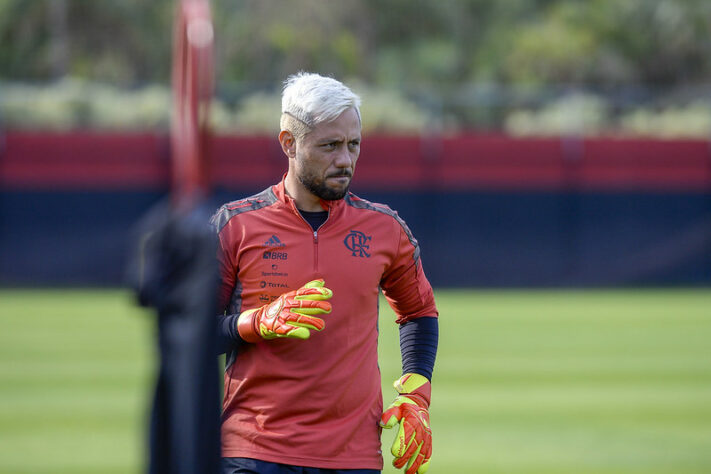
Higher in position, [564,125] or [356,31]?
[356,31]

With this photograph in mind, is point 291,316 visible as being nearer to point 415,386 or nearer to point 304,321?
point 304,321

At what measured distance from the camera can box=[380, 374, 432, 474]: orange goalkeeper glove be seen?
404cm

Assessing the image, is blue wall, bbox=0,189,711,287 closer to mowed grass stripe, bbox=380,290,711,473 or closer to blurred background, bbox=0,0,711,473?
blurred background, bbox=0,0,711,473

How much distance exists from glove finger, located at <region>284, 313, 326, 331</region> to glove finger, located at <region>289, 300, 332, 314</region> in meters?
0.02

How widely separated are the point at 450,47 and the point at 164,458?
5059 centimetres

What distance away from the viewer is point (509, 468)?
28.2ft

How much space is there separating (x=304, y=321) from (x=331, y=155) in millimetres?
609

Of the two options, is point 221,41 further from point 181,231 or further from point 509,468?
point 181,231

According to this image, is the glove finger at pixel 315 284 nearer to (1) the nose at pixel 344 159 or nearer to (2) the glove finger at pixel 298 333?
(2) the glove finger at pixel 298 333

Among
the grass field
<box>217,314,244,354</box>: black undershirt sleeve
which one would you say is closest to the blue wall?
the grass field

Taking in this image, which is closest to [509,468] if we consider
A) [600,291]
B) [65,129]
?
[600,291]

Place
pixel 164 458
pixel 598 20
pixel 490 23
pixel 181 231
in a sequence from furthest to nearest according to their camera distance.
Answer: pixel 490 23
pixel 598 20
pixel 164 458
pixel 181 231

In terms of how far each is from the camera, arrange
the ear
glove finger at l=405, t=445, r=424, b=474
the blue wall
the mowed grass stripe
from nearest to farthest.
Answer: the ear
glove finger at l=405, t=445, r=424, b=474
the mowed grass stripe
the blue wall

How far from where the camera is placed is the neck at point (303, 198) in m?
4.04
